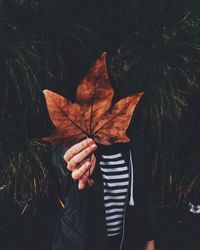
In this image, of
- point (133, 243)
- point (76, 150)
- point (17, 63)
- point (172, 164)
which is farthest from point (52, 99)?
point (172, 164)

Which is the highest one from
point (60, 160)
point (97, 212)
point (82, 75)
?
point (82, 75)

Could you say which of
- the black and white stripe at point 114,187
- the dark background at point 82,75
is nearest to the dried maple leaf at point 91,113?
the black and white stripe at point 114,187

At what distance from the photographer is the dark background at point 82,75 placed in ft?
5.71

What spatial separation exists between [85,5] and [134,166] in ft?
3.53

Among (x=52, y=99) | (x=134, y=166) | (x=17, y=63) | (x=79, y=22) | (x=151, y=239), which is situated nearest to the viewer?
(x=52, y=99)

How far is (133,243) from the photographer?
3.64 feet

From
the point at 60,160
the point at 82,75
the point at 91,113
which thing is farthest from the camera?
the point at 82,75

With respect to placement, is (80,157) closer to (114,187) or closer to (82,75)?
(114,187)

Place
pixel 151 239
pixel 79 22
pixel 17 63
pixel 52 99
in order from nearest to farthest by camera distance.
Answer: pixel 52 99 < pixel 151 239 < pixel 17 63 < pixel 79 22

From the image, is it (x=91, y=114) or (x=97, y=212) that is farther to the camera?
(x=97, y=212)

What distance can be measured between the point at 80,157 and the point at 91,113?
79mm

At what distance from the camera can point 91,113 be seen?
64 cm

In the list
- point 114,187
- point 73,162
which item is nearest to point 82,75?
point 114,187

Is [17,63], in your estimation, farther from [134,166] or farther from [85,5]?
[134,166]
